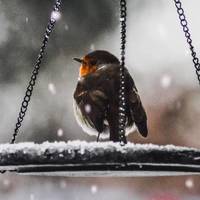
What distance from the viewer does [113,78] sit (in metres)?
2.09

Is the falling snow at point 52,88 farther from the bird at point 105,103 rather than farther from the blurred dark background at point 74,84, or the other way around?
the bird at point 105,103

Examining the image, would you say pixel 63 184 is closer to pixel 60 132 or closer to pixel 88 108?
pixel 60 132

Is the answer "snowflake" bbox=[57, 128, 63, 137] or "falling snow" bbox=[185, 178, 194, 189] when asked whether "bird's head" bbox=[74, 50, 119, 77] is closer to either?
"snowflake" bbox=[57, 128, 63, 137]

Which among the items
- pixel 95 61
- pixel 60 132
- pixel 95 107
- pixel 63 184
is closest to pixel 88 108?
pixel 95 107

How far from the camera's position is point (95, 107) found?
1.97 metres

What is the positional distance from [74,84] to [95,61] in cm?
620

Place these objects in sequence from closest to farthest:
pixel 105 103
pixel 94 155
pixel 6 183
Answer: pixel 94 155, pixel 105 103, pixel 6 183

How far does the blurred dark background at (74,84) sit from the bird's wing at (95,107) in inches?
196

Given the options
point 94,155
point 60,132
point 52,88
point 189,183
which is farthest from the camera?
point 189,183

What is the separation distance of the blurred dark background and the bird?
4.84m

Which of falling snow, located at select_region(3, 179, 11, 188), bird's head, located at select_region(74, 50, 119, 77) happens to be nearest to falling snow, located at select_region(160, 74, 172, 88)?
falling snow, located at select_region(3, 179, 11, 188)

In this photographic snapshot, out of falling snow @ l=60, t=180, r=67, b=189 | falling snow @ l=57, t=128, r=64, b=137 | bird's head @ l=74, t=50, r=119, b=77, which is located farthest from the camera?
falling snow @ l=60, t=180, r=67, b=189

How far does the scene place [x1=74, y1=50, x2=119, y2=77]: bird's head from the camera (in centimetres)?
240

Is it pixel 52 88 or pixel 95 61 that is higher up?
pixel 52 88
